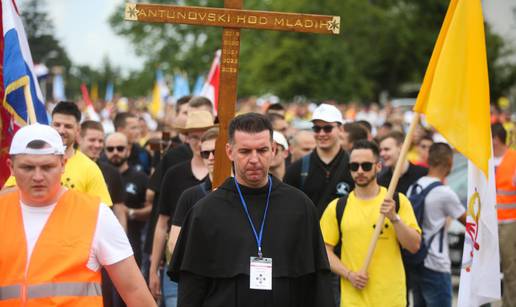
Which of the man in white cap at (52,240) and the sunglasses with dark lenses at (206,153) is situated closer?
the man in white cap at (52,240)

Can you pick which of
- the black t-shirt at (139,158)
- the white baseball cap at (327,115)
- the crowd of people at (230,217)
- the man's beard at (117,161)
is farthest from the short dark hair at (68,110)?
the black t-shirt at (139,158)

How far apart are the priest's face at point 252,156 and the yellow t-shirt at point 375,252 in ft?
7.56

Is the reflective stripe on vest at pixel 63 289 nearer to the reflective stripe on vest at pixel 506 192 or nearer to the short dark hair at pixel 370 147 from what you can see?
the short dark hair at pixel 370 147

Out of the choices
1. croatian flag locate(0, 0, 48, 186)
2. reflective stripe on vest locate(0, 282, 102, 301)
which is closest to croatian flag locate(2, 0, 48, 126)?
croatian flag locate(0, 0, 48, 186)

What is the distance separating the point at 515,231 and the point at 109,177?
4345mm

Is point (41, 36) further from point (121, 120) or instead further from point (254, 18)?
point (254, 18)

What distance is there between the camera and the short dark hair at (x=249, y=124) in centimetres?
542

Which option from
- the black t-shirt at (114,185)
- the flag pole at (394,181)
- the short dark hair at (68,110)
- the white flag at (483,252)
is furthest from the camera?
the black t-shirt at (114,185)

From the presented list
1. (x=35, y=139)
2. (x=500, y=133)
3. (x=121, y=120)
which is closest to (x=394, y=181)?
(x=35, y=139)

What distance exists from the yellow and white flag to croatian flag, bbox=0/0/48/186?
301cm

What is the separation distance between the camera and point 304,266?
5.34 m

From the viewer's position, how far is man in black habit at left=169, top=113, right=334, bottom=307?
5273 millimetres

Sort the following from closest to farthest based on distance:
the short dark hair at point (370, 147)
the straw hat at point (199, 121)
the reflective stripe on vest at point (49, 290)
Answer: the reflective stripe on vest at point (49, 290) < the short dark hair at point (370, 147) < the straw hat at point (199, 121)

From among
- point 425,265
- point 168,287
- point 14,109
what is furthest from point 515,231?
point 14,109
